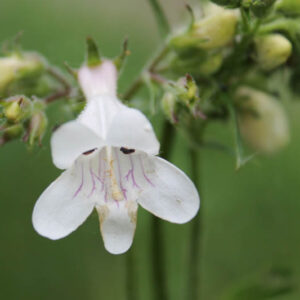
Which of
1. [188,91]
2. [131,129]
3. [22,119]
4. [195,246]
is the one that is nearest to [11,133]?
[22,119]

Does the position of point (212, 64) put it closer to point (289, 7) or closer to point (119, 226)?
point (289, 7)

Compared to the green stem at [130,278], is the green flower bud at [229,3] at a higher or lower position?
higher

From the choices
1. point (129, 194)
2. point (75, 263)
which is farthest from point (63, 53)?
point (129, 194)

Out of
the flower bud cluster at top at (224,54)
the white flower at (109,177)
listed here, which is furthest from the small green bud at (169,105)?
the white flower at (109,177)

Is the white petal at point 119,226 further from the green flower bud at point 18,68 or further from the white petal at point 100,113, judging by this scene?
the green flower bud at point 18,68

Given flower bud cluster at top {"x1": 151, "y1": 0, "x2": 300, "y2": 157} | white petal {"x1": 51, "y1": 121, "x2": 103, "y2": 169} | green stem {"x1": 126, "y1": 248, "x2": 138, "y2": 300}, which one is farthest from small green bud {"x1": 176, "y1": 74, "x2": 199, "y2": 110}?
green stem {"x1": 126, "y1": 248, "x2": 138, "y2": 300}

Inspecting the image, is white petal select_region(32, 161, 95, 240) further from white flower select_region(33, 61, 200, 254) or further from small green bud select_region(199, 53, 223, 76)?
small green bud select_region(199, 53, 223, 76)
